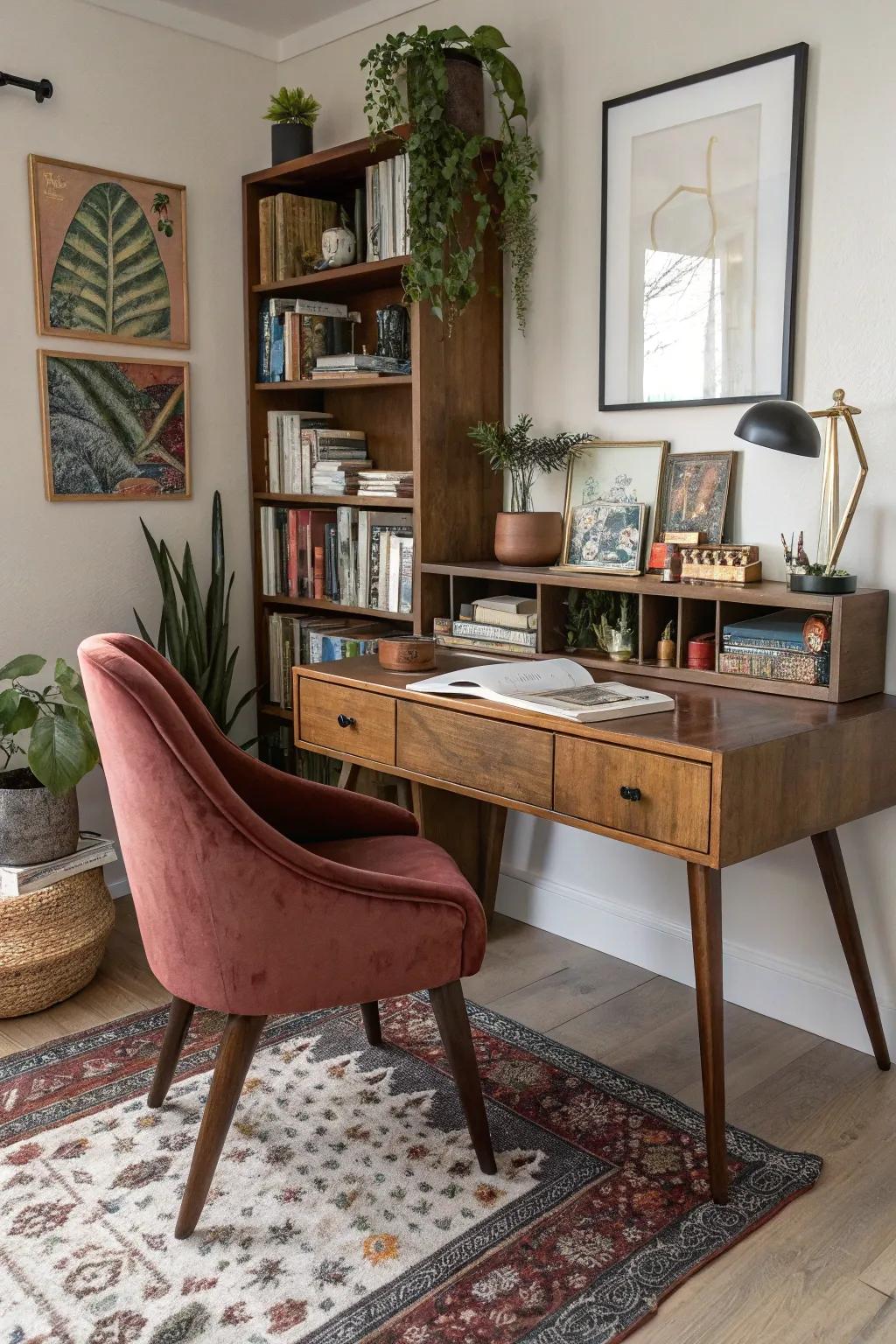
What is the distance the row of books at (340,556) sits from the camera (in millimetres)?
3020

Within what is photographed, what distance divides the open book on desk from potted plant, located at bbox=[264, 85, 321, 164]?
5.50 feet

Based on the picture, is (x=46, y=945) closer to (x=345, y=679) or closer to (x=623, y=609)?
(x=345, y=679)

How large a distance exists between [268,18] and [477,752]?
2.34m

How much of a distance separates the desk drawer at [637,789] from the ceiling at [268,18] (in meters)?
2.17

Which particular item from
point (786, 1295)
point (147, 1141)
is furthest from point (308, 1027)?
point (786, 1295)

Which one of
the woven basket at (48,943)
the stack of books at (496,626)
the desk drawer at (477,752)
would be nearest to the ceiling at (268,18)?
the stack of books at (496,626)

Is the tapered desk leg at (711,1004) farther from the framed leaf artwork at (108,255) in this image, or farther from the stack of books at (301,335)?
the framed leaf artwork at (108,255)

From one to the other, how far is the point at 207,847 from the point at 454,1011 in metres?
0.51

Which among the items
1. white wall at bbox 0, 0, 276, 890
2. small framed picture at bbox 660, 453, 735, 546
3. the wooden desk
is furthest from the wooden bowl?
white wall at bbox 0, 0, 276, 890

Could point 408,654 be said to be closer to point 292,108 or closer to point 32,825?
point 32,825

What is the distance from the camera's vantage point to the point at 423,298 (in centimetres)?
274

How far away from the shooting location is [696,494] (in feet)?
8.40

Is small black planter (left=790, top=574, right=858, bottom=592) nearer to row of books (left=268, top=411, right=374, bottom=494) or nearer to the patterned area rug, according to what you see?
the patterned area rug

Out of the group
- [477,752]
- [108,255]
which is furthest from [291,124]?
[477,752]
